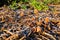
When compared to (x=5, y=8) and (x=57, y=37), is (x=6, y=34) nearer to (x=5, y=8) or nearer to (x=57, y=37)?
(x=57, y=37)

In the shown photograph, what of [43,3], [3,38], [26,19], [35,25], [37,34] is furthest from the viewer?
[43,3]

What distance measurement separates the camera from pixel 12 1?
702 cm

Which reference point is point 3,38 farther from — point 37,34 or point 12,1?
point 12,1

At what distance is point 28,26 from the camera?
4.83 metres

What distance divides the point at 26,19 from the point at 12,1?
1895 mm

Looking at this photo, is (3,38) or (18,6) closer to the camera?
(3,38)

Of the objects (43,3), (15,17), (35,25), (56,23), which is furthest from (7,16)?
(43,3)

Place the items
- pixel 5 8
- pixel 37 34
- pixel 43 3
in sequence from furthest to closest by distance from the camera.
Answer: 1. pixel 43 3
2. pixel 5 8
3. pixel 37 34

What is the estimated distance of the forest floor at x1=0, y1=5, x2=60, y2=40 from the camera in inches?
174

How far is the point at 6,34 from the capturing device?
174 inches

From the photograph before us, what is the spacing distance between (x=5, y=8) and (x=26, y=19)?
4.54ft

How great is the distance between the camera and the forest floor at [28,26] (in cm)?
442

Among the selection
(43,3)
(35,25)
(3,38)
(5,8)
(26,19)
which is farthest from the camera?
(43,3)

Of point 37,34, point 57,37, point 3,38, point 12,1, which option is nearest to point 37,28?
point 37,34
